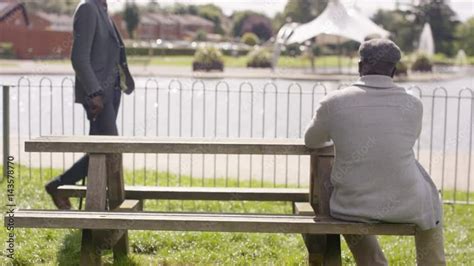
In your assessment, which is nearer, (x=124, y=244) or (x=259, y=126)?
(x=124, y=244)

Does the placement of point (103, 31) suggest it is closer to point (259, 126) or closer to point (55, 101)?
point (259, 126)

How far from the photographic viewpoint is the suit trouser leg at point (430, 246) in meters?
4.05

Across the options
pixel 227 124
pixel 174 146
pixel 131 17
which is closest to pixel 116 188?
pixel 174 146

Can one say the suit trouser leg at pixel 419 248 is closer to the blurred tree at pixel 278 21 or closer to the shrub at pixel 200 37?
the blurred tree at pixel 278 21

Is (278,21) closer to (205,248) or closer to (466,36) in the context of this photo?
(466,36)

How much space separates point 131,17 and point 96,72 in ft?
174

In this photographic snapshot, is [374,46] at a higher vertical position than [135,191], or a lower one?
higher

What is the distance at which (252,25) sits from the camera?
73.9m

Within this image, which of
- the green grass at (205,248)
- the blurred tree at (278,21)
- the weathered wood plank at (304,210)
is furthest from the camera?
the blurred tree at (278,21)

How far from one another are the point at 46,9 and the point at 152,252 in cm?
5797

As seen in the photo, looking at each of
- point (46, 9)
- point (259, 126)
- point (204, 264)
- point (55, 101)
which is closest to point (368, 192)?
point (204, 264)

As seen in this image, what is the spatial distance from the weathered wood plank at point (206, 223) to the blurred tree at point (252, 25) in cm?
6988

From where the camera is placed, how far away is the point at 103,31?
5.78 metres

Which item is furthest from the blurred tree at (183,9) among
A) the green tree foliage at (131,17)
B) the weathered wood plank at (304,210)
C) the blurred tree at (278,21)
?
the weathered wood plank at (304,210)
